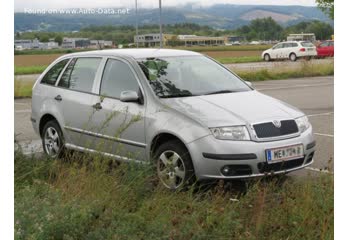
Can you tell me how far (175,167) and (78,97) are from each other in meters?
2.06

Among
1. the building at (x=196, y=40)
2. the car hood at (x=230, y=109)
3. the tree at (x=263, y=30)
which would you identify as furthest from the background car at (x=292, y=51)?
the car hood at (x=230, y=109)

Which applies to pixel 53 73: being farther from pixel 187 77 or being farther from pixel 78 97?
pixel 187 77

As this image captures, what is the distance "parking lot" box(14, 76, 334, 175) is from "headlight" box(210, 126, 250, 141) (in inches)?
33.8

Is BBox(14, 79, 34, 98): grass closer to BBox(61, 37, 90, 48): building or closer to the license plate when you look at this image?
BBox(61, 37, 90, 48): building

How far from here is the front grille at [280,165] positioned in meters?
5.27

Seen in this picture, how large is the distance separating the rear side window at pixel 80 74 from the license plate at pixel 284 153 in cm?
261

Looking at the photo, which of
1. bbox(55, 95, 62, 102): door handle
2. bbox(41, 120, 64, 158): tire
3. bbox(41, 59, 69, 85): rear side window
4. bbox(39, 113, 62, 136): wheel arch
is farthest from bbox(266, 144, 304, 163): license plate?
bbox(41, 59, 69, 85): rear side window

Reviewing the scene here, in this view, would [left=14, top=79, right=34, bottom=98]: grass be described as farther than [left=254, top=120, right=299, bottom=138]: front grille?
Yes

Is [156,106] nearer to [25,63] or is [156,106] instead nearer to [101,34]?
[101,34]

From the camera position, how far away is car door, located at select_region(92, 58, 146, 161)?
18.9 ft

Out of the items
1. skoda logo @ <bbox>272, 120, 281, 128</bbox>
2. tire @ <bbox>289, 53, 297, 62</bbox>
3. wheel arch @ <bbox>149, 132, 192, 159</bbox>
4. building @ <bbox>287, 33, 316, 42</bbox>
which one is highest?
building @ <bbox>287, 33, 316, 42</bbox>

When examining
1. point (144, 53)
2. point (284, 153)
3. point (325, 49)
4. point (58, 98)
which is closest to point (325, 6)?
point (325, 49)

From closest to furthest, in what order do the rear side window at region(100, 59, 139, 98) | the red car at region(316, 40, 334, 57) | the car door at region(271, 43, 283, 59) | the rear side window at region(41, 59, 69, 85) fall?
the rear side window at region(100, 59, 139, 98), the rear side window at region(41, 59, 69, 85), the car door at region(271, 43, 283, 59), the red car at region(316, 40, 334, 57)

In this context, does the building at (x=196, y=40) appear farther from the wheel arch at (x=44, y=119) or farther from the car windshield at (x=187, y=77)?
the car windshield at (x=187, y=77)
